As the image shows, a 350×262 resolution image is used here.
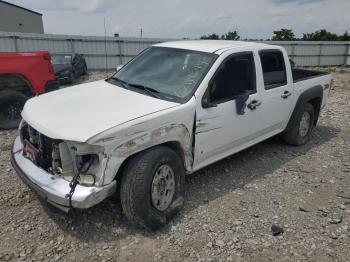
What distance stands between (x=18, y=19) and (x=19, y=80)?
115 feet

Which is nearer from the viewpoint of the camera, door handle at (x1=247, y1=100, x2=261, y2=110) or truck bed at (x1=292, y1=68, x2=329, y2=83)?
door handle at (x1=247, y1=100, x2=261, y2=110)

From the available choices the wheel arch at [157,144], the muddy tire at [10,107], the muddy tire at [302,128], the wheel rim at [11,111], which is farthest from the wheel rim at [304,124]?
the wheel rim at [11,111]

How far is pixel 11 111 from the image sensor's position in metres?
6.59

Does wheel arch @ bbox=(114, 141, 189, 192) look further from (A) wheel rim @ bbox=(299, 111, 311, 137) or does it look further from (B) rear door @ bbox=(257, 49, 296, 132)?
(A) wheel rim @ bbox=(299, 111, 311, 137)

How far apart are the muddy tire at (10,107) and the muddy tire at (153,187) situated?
4147 mm

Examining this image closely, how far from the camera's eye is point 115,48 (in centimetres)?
1892

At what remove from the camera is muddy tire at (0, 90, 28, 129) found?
6.30m

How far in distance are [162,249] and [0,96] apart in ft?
15.4

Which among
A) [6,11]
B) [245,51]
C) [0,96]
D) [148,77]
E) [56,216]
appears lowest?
[56,216]

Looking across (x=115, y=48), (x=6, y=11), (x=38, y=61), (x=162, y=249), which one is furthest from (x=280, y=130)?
(x=6, y=11)

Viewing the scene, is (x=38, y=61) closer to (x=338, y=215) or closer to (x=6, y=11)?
(x=338, y=215)

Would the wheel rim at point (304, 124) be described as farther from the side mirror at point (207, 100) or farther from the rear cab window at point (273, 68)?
the side mirror at point (207, 100)

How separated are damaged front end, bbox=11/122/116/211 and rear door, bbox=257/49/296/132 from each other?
2609 millimetres

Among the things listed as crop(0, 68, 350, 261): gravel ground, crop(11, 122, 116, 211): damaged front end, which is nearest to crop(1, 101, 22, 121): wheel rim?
crop(0, 68, 350, 261): gravel ground
